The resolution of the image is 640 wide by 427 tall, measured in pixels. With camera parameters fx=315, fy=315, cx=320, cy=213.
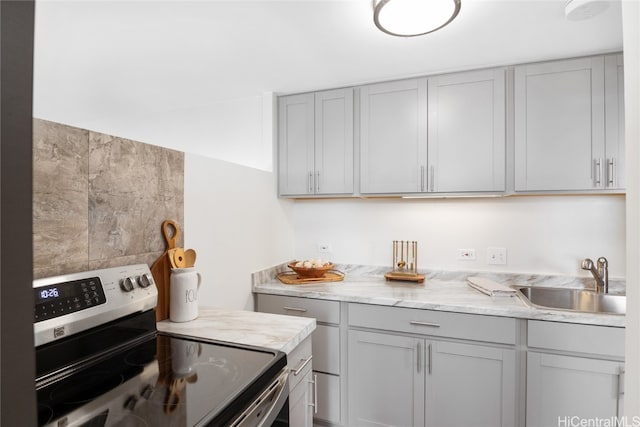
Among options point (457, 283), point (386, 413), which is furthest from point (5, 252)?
point (457, 283)

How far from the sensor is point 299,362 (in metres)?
1.27

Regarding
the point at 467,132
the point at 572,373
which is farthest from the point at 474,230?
the point at 572,373

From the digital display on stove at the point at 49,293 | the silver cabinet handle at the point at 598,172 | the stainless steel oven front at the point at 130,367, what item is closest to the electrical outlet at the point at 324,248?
the stainless steel oven front at the point at 130,367

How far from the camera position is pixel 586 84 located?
5.85 ft

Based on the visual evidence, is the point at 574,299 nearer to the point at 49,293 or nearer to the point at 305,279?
the point at 305,279

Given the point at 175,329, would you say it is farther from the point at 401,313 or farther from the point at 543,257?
the point at 543,257

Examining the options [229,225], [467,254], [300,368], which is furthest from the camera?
[467,254]

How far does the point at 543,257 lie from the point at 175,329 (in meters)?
2.22

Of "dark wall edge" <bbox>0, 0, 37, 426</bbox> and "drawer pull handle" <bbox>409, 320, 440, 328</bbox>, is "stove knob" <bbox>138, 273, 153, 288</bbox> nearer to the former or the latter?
"dark wall edge" <bbox>0, 0, 37, 426</bbox>

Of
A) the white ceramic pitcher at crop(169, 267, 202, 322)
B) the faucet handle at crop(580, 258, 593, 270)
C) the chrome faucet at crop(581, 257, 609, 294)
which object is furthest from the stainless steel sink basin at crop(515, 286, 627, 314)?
the white ceramic pitcher at crop(169, 267, 202, 322)

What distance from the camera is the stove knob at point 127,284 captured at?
1.07m

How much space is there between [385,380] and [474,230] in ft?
3.87

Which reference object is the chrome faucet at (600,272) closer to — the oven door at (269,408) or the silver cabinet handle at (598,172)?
the silver cabinet handle at (598,172)

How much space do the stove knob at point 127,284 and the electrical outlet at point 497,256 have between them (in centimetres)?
214
